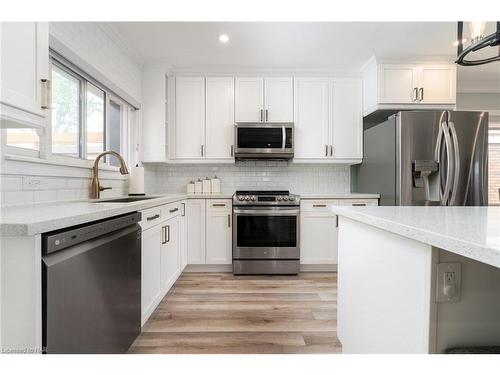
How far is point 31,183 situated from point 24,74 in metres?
0.77

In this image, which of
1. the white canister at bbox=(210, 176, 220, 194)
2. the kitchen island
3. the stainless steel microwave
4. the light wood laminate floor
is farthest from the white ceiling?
the light wood laminate floor

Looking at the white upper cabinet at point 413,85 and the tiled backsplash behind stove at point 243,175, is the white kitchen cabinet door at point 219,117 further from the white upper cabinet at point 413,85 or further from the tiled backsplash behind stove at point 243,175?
the white upper cabinet at point 413,85

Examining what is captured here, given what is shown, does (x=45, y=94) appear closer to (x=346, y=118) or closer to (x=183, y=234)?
(x=183, y=234)

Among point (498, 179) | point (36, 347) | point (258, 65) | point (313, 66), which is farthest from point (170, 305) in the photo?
point (498, 179)

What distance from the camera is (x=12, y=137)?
166cm

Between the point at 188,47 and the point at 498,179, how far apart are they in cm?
494

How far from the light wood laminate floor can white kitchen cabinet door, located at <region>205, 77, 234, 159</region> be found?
5.19ft

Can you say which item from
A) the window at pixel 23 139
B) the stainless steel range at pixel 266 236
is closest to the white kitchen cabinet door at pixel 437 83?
the stainless steel range at pixel 266 236

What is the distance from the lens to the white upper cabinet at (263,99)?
3.58 metres

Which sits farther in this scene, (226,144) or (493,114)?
(493,114)

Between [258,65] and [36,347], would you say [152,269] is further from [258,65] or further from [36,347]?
[258,65]

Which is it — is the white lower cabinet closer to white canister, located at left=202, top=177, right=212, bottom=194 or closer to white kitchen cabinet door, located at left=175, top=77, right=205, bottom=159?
white canister, located at left=202, top=177, right=212, bottom=194

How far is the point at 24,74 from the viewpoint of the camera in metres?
1.19

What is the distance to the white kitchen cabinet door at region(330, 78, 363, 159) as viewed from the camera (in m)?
3.63
